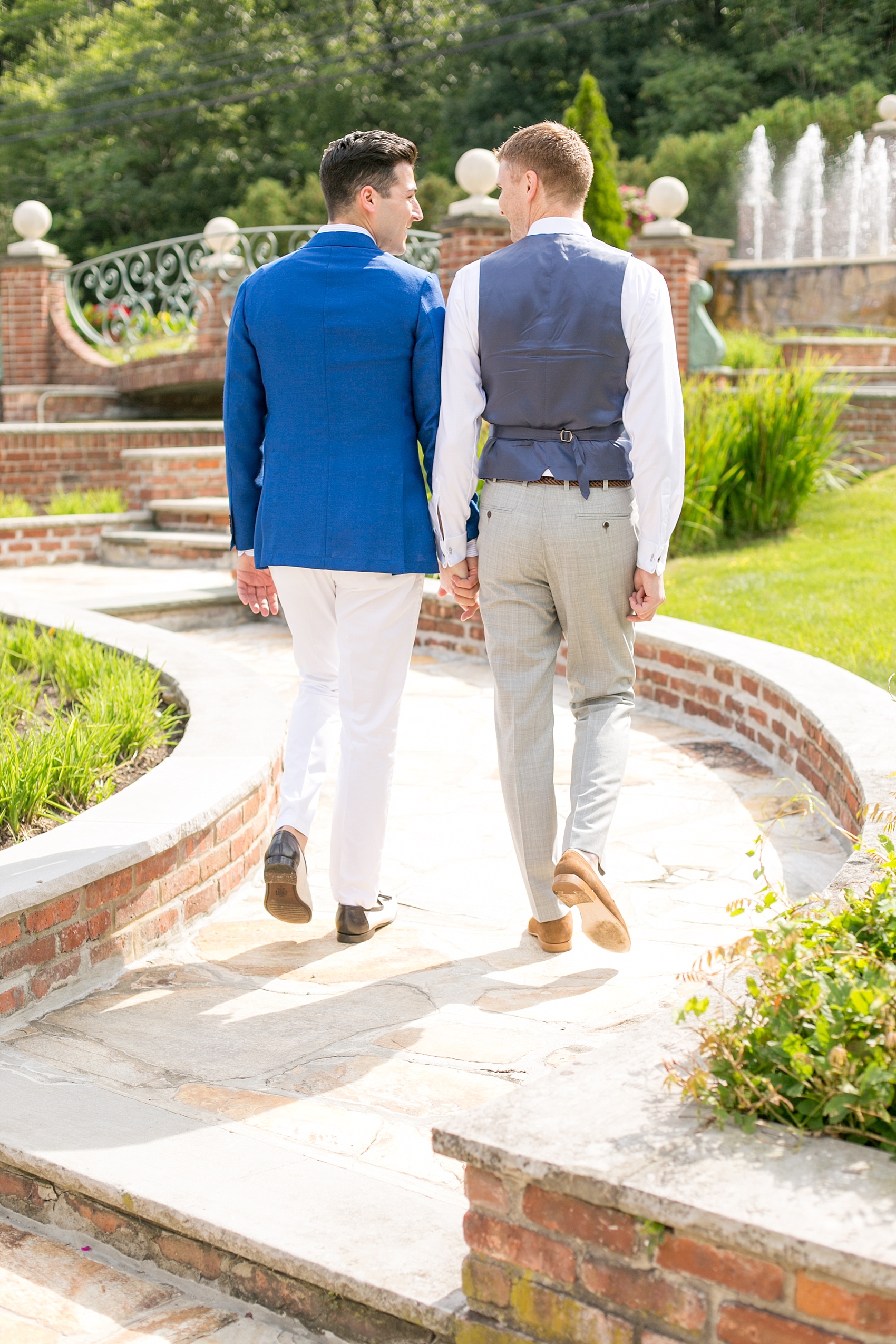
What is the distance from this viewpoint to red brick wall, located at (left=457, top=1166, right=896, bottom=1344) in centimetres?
152

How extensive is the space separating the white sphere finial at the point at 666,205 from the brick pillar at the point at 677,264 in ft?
0.12

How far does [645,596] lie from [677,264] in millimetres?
9364

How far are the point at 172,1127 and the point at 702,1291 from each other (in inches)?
43.3

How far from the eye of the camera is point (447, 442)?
2.99 meters

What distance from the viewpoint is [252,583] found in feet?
11.0

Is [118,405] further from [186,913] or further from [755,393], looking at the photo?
[186,913]

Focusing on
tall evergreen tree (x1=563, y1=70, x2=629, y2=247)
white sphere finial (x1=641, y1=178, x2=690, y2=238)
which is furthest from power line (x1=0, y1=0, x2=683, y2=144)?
white sphere finial (x1=641, y1=178, x2=690, y2=238)

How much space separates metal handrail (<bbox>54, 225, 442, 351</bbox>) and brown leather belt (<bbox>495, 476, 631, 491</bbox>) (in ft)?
35.8

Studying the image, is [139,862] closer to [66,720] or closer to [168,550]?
[66,720]

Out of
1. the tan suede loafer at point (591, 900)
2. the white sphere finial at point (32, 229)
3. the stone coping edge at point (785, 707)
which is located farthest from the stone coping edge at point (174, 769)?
the white sphere finial at point (32, 229)

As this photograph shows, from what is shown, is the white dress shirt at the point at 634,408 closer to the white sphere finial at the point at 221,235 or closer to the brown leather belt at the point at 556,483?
the brown leather belt at the point at 556,483

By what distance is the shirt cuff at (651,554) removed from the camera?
294 cm

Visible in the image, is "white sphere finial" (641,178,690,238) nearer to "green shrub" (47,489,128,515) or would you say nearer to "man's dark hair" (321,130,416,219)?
"green shrub" (47,489,128,515)

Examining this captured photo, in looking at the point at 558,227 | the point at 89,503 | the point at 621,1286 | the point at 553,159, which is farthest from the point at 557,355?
the point at 89,503
